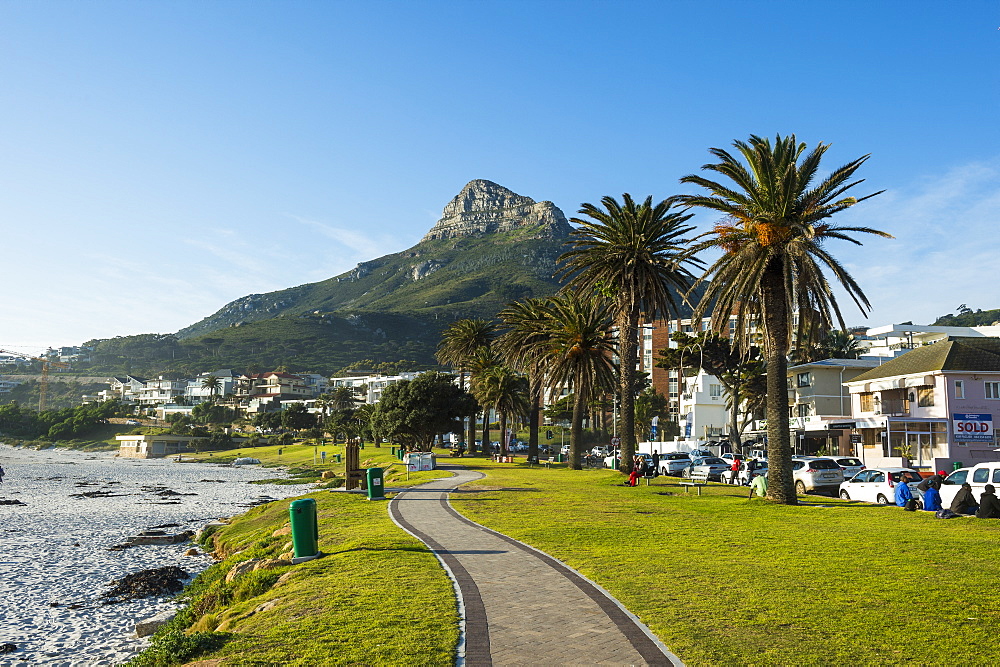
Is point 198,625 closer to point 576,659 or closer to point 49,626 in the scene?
point 49,626

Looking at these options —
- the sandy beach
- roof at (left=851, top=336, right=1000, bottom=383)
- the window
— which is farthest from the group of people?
the window

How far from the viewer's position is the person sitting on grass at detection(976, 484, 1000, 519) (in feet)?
65.0

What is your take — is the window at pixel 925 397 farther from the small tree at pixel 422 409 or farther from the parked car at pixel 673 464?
the small tree at pixel 422 409

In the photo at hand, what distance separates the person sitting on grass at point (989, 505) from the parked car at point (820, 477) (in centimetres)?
1107

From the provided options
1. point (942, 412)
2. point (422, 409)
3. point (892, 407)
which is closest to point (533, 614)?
point (942, 412)

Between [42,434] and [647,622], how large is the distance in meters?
184

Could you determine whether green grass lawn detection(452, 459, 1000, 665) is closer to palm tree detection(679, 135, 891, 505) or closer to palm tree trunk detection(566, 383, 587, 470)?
palm tree detection(679, 135, 891, 505)

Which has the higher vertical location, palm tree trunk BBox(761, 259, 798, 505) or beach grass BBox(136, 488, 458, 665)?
palm tree trunk BBox(761, 259, 798, 505)

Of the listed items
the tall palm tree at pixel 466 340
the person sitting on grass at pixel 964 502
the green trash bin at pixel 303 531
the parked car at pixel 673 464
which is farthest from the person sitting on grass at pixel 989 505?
the tall palm tree at pixel 466 340

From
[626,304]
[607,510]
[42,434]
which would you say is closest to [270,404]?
[42,434]

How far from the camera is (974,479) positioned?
2278 centimetres

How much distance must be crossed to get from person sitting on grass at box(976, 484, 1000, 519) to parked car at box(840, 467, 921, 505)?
427cm

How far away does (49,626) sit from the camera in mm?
16188

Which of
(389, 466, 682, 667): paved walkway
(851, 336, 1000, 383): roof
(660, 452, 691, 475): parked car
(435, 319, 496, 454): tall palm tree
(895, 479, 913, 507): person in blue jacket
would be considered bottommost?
(660, 452, 691, 475): parked car
